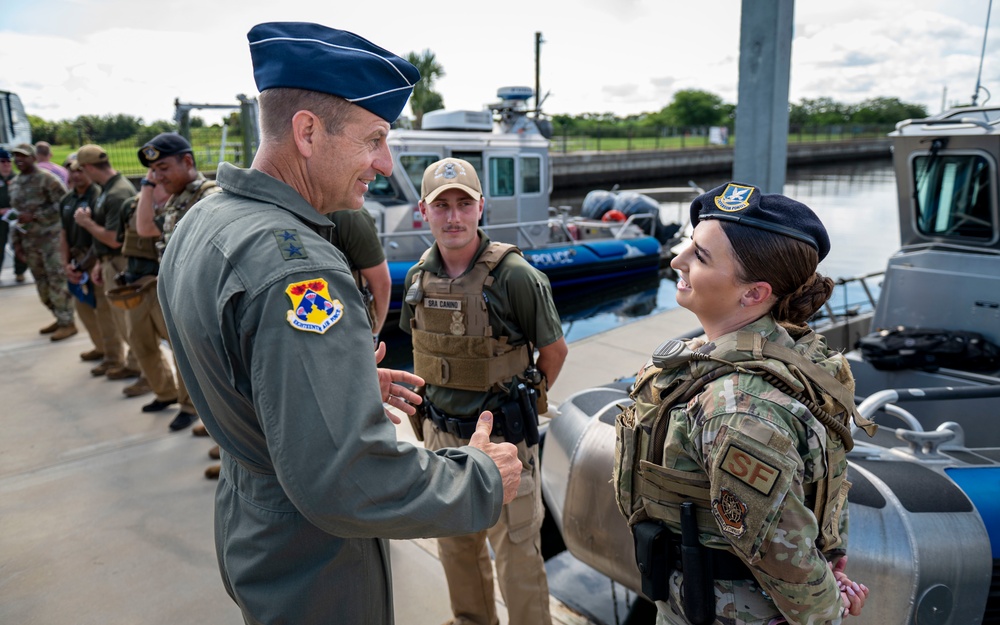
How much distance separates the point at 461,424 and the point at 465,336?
1.10ft

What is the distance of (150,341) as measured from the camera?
4598 mm

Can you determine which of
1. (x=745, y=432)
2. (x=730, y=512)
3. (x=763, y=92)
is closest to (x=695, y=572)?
(x=730, y=512)

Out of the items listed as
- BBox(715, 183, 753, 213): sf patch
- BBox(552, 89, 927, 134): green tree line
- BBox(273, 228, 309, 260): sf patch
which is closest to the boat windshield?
BBox(715, 183, 753, 213): sf patch

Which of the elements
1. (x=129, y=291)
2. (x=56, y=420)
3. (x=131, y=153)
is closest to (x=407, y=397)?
(x=129, y=291)

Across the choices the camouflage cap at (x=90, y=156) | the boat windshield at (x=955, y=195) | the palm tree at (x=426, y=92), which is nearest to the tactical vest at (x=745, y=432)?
the boat windshield at (x=955, y=195)

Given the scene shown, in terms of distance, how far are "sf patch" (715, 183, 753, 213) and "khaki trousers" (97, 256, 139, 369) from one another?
4647mm

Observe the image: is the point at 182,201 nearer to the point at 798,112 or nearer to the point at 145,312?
the point at 145,312

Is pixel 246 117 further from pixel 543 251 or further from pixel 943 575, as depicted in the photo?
pixel 943 575

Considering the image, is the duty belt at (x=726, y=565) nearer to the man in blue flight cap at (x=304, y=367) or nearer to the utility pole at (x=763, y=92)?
the man in blue flight cap at (x=304, y=367)

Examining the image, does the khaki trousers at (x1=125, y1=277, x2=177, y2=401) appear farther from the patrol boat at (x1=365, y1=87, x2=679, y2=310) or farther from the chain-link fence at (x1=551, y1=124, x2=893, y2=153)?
the chain-link fence at (x1=551, y1=124, x2=893, y2=153)

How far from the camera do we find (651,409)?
4.86 feet

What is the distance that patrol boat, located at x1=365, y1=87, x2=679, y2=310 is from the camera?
9.81 meters

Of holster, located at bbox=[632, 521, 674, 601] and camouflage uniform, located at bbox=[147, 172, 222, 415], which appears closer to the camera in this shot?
holster, located at bbox=[632, 521, 674, 601]

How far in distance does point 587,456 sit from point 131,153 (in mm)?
22741
